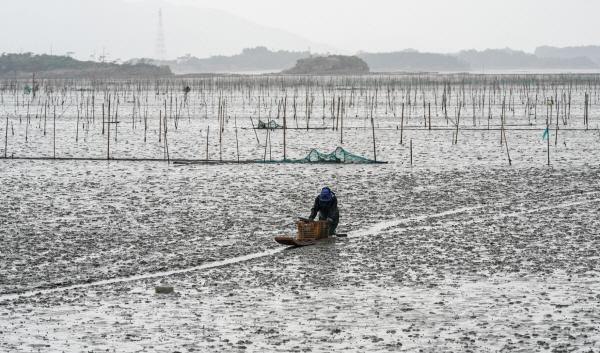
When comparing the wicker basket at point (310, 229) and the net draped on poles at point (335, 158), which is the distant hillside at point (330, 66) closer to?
the net draped on poles at point (335, 158)

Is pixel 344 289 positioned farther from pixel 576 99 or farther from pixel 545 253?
pixel 576 99

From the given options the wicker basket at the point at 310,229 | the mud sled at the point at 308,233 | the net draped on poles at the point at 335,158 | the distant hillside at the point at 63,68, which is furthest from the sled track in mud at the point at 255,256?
the distant hillside at the point at 63,68

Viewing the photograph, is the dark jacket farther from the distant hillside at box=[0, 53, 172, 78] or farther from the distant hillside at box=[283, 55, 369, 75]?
the distant hillside at box=[283, 55, 369, 75]

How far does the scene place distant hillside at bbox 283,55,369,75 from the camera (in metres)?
152

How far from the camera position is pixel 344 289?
1123 cm

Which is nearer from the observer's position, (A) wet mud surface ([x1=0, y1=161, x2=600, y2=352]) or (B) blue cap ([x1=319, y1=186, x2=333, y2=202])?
(A) wet mud surface ([x1=0, y1=161, x2=600, y2=352])

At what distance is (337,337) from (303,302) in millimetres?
1384

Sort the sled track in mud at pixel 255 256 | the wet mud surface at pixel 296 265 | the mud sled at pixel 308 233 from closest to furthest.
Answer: the wet mud surface at pixel 296 265
the sled track in mud at pixel 255 256
the mud sled at pixel 308 233

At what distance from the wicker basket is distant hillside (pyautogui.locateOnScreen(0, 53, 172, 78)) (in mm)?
114939

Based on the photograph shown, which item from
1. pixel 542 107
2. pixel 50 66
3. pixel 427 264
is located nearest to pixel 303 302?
pixel 427 264

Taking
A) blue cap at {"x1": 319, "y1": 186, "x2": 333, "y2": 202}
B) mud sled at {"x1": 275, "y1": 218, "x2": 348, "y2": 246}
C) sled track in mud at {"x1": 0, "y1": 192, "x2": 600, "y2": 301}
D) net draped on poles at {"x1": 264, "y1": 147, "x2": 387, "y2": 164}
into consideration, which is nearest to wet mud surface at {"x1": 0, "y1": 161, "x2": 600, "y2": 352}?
sled track in mud at {"x1": 0, "y1": 192, "x2": 600, "y2": 301}

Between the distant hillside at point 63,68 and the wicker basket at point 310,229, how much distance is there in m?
115

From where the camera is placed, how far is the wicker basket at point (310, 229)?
13891 millimetres

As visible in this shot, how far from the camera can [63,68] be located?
13850 centimetres
